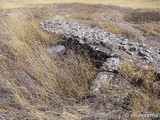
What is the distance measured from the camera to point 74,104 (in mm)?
3818

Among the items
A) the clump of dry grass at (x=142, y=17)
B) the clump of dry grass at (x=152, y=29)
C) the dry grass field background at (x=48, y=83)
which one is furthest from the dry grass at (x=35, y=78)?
the clump of dry grass at (x=142, y=17)

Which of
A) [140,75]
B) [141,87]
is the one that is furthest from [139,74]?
[141,87]

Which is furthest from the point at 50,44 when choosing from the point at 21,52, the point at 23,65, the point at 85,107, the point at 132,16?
the point at 132,16

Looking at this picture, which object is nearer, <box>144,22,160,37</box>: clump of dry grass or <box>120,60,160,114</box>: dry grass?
<box>120,60,160,114</box>: dry grass

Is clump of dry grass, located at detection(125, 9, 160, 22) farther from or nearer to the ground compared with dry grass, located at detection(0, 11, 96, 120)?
nearer to the ground

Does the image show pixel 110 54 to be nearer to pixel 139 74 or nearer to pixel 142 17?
pixel 139 74

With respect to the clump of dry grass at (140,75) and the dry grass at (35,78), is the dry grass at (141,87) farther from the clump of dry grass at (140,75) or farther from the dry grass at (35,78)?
the dry grass at (35,78)

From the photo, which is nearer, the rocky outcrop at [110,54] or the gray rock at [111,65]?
the rocky outcrop at [110,54]

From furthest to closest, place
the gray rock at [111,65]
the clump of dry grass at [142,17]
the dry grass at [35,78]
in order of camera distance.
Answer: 1. the clump of dry grass at [142,17]
2. the gray rock at [111,65]
3. the dry grass at [35,78]

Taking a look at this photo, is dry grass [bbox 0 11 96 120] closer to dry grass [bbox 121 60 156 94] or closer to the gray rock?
the gray rock

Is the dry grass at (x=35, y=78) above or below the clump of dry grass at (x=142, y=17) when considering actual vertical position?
above

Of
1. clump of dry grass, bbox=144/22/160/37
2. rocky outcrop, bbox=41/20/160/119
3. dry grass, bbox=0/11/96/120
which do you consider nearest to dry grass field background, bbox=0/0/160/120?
dry grass, bbox=0/11/96/120

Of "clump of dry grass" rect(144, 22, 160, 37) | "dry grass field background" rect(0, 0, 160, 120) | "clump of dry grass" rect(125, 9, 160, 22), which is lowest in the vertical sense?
"clump of dry grass" rect(125, 9, 160, 22)

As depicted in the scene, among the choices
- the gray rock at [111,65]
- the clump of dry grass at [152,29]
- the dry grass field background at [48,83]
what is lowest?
the clump of dry grass at [152,29]
